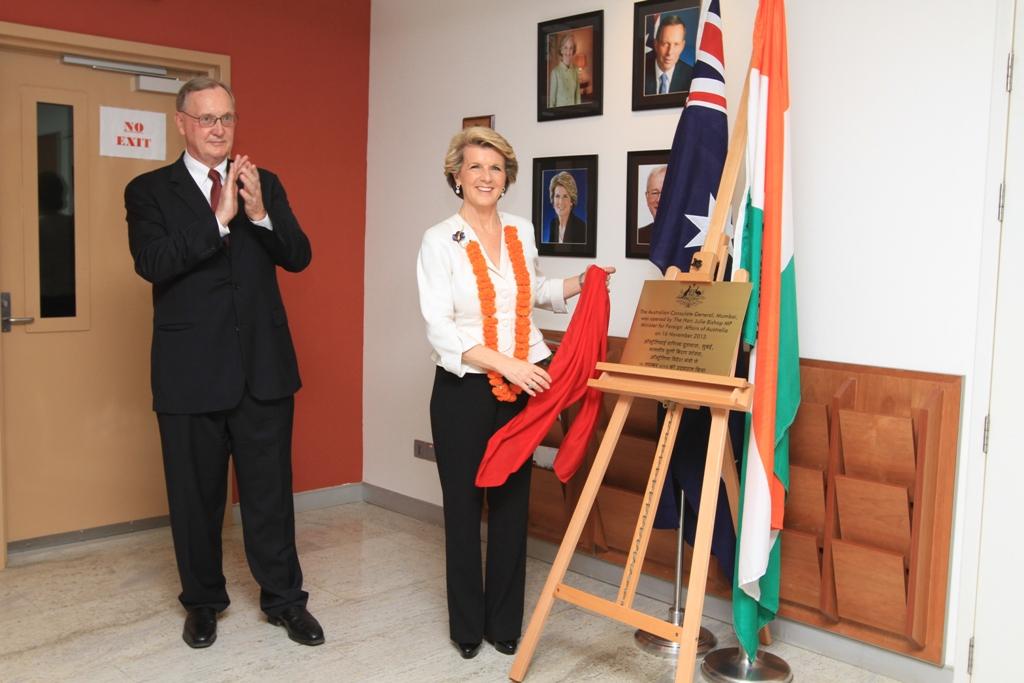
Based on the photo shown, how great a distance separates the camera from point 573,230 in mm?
3918

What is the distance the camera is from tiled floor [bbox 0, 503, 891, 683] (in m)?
3.04

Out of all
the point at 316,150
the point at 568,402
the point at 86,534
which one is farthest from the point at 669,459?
the point at 86,534

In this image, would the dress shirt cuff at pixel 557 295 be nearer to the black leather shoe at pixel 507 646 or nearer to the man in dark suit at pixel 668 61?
the man in dark suit at pixel 668 61

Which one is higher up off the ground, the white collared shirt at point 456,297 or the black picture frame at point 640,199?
the black picture frame at point 640,199

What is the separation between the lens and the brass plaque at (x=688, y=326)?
2.71 metres

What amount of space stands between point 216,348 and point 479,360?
0.88 meters

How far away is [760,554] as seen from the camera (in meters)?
2.88

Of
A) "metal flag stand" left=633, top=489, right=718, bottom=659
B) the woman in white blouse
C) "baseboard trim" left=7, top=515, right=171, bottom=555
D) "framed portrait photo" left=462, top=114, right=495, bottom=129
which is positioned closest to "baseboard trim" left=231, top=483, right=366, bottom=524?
"baseboard trim" left=7, top=515, right=171, bottom=555

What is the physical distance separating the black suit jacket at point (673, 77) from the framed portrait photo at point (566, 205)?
0.36 metres

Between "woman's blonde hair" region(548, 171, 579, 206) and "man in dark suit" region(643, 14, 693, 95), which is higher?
"man in dark suit" region(643, 14, 693, 95)

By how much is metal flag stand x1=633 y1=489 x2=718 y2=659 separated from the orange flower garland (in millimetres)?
762

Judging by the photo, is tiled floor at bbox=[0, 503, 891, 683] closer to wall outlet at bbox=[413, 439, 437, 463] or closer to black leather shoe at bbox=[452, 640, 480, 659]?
black leather shoe at bbox=[452, 640, 480, 659]

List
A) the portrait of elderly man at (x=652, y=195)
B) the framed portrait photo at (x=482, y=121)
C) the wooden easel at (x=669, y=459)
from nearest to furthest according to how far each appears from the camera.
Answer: the wooden easel at (x=669, y=459)
the portrait of elderly man at (x=652, y=195)
the framed portrait photo at (x=482, y=121)

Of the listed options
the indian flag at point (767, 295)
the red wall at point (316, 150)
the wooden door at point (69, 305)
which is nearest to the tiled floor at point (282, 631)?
the wooden door at point (69, 305)
